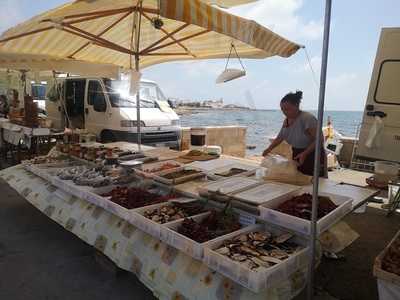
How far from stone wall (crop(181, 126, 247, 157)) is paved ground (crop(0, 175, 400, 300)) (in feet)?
17.2


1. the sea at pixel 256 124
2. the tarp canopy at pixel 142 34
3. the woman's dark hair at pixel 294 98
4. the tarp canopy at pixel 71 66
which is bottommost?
the sea at pixel 256 124

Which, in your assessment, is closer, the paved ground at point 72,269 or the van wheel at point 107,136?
the paved ground at point 72,269

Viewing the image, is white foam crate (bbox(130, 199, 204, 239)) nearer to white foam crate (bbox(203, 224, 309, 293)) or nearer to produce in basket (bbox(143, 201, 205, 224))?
produce in basket (bbox(143, 201, 205, 224))

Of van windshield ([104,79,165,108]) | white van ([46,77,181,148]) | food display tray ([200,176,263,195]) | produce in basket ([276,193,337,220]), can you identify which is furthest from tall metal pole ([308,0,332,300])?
van windshield ([104,79,165,108])

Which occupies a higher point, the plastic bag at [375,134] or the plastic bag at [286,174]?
the plastic bag at [375,134]

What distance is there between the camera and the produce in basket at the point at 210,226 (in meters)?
2.24

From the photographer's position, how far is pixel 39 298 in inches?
107

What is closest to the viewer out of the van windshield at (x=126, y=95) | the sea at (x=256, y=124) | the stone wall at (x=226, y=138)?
the van windshield at (x=126, y=95)

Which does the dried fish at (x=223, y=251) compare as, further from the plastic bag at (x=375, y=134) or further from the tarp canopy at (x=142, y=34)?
the plastic bag at (x=375, y=134)

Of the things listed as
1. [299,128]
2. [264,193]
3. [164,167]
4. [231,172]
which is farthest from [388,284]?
[164,167]

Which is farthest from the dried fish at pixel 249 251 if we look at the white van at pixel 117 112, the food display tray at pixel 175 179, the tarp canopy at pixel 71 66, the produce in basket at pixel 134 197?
the white van at pixel 117 112

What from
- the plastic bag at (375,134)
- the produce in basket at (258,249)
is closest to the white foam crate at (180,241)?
the produce in basket at (258,249)

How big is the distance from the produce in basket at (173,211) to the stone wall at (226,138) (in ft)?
20.5

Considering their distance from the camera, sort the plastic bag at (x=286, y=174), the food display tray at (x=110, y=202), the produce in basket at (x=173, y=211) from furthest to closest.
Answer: the plastic bag at (x=286, y=174) → the food display tray at (x=110, y=202) → the produce in basket at (x=173, y=211)
